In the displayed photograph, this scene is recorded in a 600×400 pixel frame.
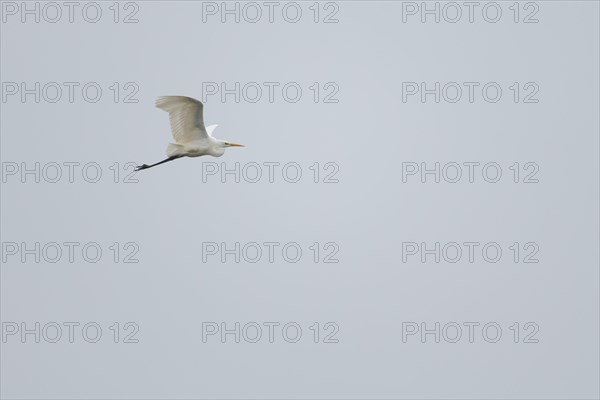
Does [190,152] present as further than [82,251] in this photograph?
No

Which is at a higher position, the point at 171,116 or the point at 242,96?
the point at 242,96

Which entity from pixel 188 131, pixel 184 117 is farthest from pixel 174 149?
pixel 184 117

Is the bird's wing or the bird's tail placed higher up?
the bird's wing

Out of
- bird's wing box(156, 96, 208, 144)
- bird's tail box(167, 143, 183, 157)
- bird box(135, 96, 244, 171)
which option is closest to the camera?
bird's wing box(156, 96, 208, 144)

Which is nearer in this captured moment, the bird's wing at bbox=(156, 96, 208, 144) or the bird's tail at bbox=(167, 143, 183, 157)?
the bird's wing at bbox=(156, 96, 208, 144)

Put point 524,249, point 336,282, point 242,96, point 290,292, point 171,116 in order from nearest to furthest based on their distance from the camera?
point 171,116
point 524,249
point 242,96
point 336,282
point 290,292

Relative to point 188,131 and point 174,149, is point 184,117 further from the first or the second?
point 174,149

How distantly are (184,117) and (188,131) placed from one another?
0.51m

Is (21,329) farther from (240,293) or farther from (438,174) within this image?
(240,293)

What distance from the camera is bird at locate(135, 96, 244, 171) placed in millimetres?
20672

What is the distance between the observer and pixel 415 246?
1288 inches

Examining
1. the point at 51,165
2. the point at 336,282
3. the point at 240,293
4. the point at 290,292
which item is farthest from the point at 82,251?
the point at 290,292

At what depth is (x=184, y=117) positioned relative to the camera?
21.4 meters

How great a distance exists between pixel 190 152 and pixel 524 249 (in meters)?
14.4
